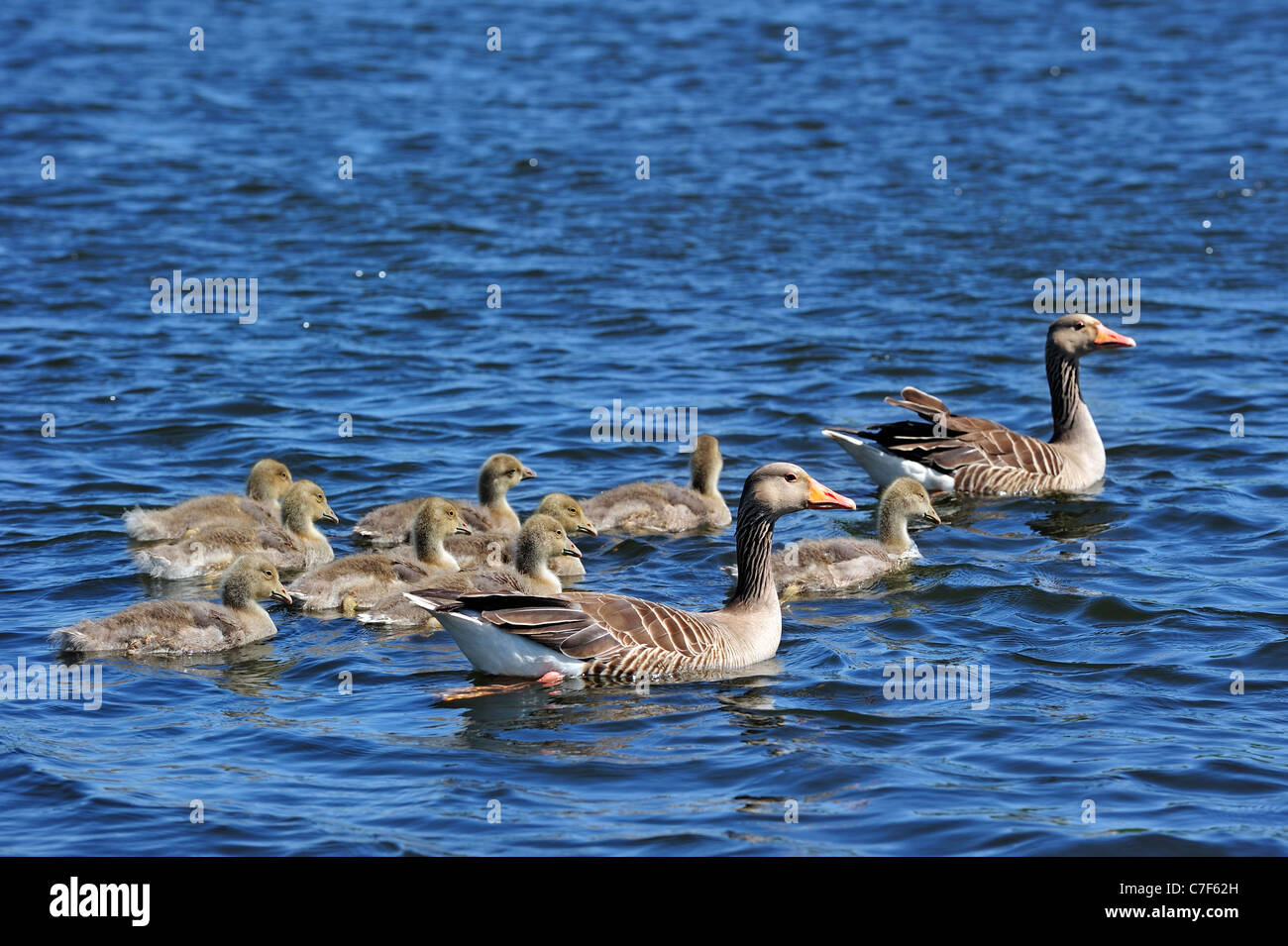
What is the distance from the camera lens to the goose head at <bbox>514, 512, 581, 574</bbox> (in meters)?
13.0

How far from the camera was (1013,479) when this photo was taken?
16203 millimetres

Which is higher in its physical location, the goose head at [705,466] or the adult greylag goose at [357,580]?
the goose head at [705,466]

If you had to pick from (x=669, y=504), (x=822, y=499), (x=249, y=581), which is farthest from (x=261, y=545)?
(x=822, y=499)

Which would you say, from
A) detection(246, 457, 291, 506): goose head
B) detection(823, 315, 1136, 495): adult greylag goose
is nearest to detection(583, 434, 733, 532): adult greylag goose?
detection(823, 315, 1136, 495): adult greylag goose

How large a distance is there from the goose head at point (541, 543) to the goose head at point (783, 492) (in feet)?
6.23

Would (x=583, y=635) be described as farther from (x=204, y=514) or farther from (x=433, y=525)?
(x=204, y=514)

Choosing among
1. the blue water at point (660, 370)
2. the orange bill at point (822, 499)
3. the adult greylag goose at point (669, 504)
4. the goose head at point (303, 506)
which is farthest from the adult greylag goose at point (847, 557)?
the goose head at point (303, 506)

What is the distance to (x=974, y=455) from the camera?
53.3 feet

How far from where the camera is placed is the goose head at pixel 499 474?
14789 mm

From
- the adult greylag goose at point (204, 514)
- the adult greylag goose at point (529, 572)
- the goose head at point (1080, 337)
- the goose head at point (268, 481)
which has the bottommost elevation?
the adult greylag goose at point (529, 572)

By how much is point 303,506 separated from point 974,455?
6.48 meters

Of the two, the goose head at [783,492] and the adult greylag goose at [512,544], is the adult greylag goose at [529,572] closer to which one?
the adult greylag goose at [512,544]

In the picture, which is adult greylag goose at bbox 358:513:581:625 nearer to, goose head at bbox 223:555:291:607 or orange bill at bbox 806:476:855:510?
goose head at bbox 223:555:291:607

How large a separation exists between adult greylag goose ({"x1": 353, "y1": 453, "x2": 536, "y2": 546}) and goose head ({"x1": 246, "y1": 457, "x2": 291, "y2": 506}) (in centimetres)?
83
